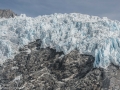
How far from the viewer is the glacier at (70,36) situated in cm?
7184

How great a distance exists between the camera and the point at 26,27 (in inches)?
3671

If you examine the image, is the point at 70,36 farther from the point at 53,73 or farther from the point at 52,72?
the point at 53,73

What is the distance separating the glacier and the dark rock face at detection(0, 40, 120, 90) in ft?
6.48

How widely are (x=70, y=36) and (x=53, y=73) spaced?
1257 cm

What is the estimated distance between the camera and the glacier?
236 ft

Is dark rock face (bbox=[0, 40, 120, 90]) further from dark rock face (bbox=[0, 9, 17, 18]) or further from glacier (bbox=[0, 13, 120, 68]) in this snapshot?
dark rock face (bbox=[0, 9, 17, 18])

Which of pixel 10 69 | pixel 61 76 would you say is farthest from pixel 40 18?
pixel 61 76

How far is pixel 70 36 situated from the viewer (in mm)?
82625

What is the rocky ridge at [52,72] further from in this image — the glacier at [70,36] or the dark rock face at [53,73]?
the glacier at [70,36]

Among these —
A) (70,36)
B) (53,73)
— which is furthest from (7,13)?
(53,73)

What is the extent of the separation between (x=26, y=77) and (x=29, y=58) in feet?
28.8

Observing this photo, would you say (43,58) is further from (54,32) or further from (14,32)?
(14,32)

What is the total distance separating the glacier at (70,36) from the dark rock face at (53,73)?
197 centimetres

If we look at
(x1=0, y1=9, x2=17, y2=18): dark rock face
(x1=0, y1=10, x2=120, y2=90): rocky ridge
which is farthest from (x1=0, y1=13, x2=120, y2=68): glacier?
(x1=0, y1=9, x2=17, y2=18): dark rock face
